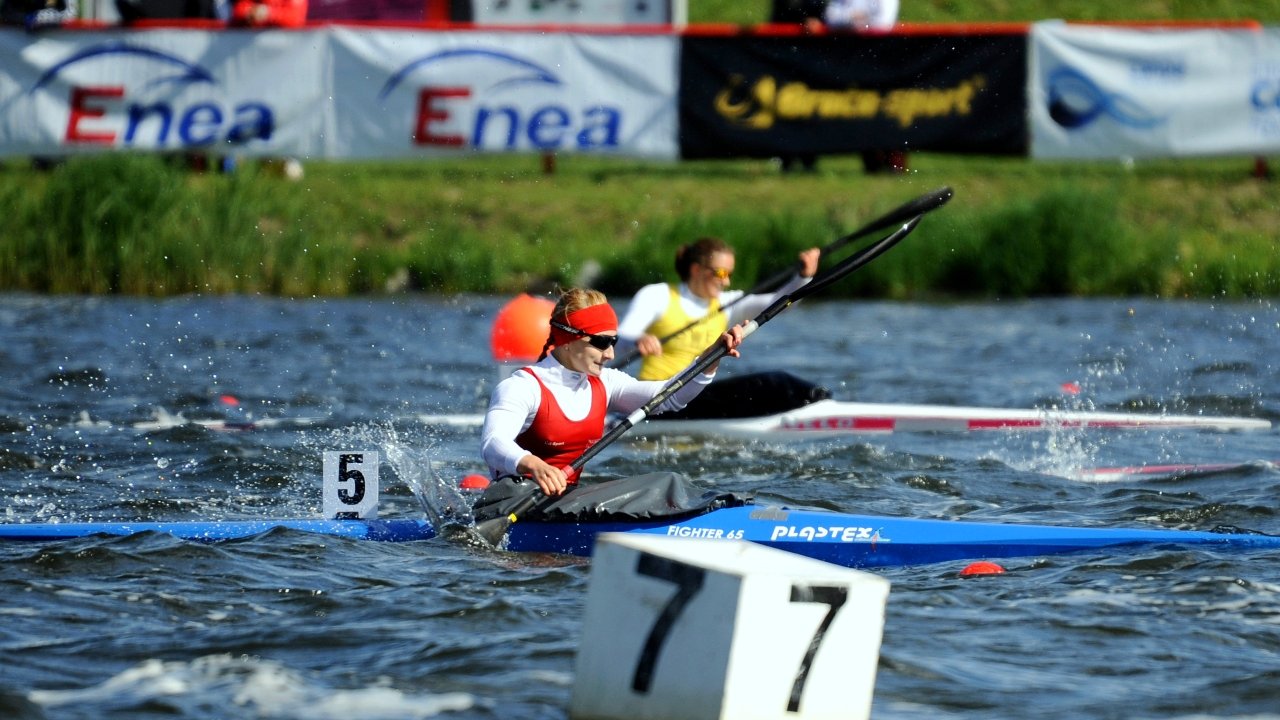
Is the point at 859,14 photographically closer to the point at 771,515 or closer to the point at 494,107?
the point at 494,107

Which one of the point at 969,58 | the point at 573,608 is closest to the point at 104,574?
the point at 573,608

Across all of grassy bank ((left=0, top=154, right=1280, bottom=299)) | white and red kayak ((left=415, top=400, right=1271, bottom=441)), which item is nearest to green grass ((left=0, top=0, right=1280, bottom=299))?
grassy bank ((left=0, top=154, right=1280, bottom=299))

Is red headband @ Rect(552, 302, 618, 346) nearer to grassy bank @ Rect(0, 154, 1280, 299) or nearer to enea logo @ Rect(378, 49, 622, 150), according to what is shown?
grassy bank @ Rect(0, 154, 1280, 299)

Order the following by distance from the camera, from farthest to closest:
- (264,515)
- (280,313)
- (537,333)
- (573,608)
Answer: (280,313) < (537,333) < (264,515) < (573,608)

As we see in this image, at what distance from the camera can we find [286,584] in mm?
6312

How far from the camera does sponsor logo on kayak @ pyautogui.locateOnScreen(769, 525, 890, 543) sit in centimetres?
669

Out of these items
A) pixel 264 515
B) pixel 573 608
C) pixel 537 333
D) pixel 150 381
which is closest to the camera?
pixel 573 608

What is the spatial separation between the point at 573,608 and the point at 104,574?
170cm

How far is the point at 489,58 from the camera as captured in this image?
15.3 m

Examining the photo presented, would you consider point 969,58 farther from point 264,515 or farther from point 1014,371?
point 264,515

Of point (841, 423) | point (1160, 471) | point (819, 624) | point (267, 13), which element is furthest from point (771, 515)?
point (267, 13)

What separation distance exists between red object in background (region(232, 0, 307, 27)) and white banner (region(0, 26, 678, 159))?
0.25m

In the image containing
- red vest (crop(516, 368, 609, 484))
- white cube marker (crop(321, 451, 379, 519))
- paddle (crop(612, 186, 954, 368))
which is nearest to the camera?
red vest (crop(516, 368, 609, 484))

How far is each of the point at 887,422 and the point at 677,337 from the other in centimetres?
135
